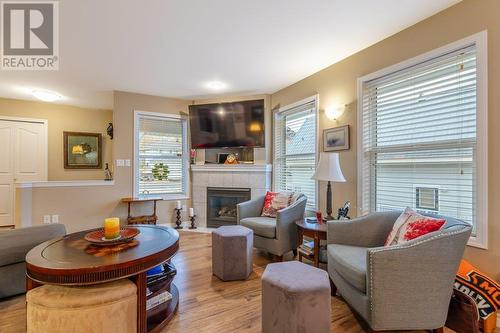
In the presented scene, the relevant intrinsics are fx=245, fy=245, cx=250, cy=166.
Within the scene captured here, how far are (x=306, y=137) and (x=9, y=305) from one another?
3725 millimetres

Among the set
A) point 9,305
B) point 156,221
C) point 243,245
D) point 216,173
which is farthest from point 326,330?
point 156,221

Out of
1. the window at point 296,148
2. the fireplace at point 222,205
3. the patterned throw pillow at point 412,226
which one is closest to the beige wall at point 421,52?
the window at point 296,148

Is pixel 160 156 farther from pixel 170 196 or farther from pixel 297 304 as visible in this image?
pixel 297 304

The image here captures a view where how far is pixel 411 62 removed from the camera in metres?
2.33

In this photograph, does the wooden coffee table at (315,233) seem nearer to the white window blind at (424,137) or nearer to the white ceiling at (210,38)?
the white window blind at (424,137)

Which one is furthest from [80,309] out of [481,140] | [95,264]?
[481,140]

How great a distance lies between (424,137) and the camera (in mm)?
2285

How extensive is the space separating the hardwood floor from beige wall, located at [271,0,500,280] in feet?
3.96

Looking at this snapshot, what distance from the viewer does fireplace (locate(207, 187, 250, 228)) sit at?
4.52 m

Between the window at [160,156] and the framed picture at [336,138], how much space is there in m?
2.79

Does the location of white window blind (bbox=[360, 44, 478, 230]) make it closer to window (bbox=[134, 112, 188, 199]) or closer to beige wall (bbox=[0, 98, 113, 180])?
window (bbox=[134, 112, 188, 199])

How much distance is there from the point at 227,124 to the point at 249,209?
1722mm

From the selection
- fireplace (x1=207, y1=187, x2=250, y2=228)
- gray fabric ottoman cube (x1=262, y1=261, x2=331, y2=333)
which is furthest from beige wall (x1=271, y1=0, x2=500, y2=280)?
fireplace (x1=207, y1=187, x2=250, y2=228)

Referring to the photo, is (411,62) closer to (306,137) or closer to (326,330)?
(306,137)
